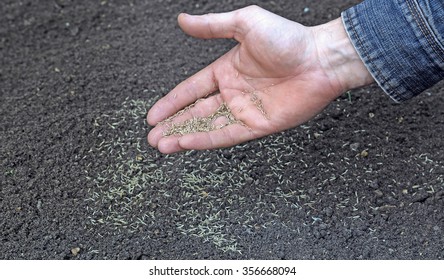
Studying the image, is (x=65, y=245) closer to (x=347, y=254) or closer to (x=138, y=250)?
(x=138, y=250)

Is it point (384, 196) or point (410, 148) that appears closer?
point (384, 196)

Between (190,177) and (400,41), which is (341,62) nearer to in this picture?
(400,41)

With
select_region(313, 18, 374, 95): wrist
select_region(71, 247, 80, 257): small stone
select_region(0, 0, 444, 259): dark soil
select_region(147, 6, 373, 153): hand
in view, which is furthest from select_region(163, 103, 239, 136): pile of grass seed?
select_region(71, 247, 80, 257): small stone

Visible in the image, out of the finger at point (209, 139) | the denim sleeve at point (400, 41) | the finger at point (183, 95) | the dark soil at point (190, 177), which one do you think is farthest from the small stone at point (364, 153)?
the finger at point (183, 95)

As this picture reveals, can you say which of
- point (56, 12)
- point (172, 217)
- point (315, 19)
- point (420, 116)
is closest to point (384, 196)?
point (420, 116)

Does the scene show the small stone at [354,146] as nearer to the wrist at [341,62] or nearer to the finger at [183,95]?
the wrist at [341,62]
